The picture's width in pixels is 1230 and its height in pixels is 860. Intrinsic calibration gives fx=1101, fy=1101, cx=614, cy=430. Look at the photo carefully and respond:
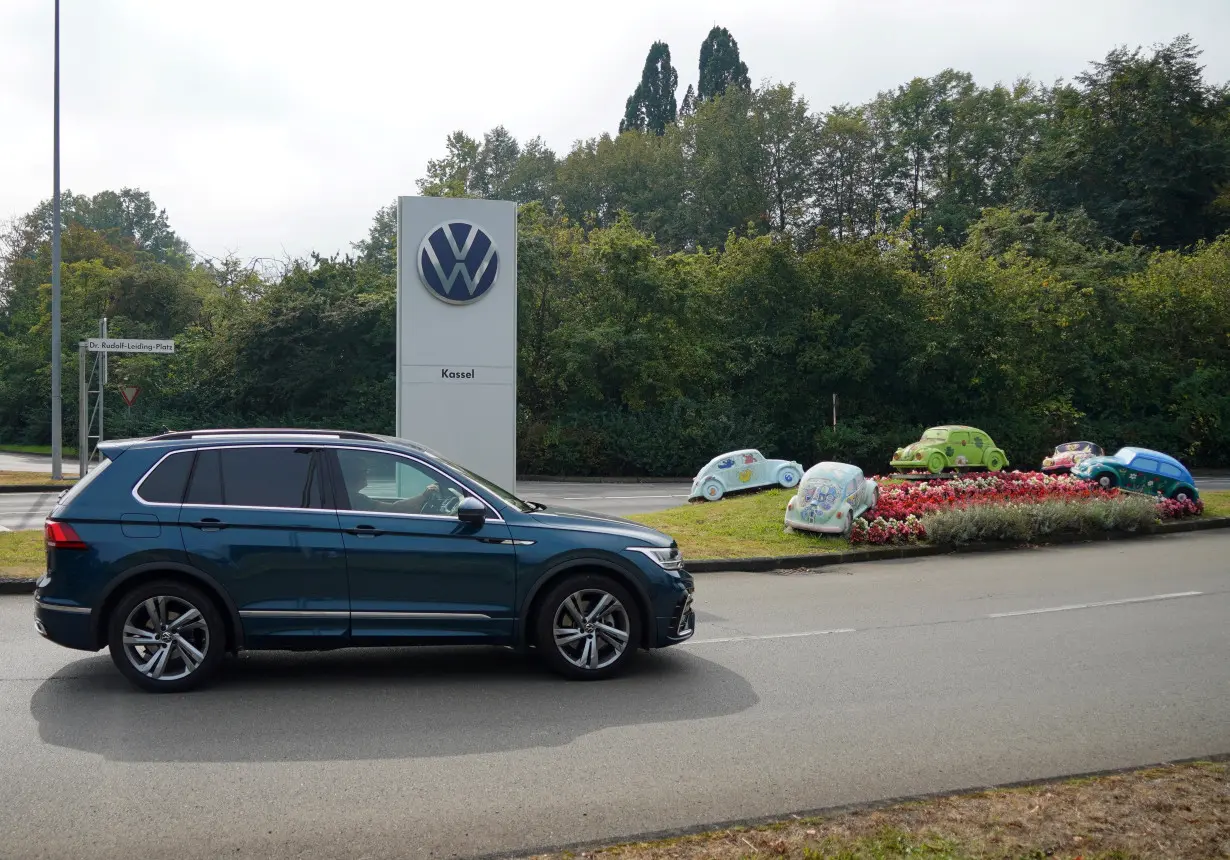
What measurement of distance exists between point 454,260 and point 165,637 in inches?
248

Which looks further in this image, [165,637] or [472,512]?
[472,512]

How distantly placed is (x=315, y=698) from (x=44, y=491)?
70.6 feet

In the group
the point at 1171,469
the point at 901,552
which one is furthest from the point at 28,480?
the point at 1171,469

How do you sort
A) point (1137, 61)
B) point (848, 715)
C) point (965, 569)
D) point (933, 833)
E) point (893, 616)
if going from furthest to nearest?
point (1137, 61)
point (965, 569)
point (893, 616)
point (848, 715)
point (933, 833)

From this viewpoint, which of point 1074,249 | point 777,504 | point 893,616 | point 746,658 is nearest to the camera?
point 746,658

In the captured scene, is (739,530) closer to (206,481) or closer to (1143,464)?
(1143,464)

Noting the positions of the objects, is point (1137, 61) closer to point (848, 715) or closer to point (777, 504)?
point (777, 504)

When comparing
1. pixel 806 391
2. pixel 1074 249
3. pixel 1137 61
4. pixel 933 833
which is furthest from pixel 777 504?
pixel 1137 61

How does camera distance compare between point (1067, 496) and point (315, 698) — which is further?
point (1067, 496)

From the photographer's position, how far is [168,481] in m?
7.34

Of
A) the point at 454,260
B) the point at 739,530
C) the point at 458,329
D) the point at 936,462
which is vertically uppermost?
the point at 454,260

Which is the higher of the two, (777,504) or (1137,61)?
(1137,61)

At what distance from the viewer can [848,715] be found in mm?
6785

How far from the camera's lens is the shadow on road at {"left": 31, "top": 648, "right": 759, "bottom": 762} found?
6.05 metres
